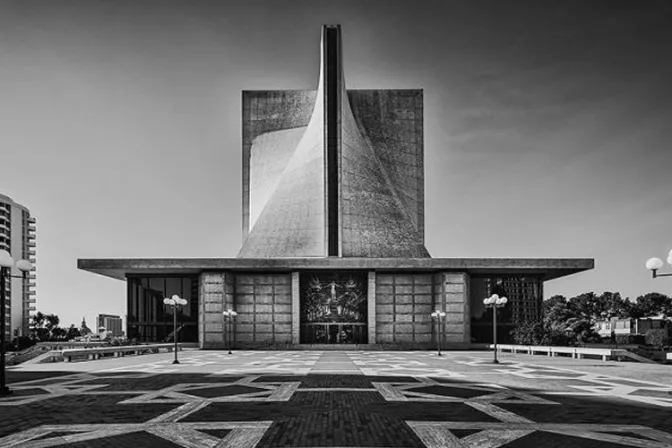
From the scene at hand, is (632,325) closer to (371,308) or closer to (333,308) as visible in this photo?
(371,308)

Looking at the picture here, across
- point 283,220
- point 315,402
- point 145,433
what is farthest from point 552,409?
point 283,220

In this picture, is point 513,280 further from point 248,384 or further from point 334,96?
point 248,384

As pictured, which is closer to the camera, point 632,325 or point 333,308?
point 333,308

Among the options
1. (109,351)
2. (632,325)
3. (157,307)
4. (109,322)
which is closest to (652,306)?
(632,325)

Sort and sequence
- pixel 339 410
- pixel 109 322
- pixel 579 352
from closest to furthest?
pixel 339 410 → pixel 579 352 → pixel 109 322

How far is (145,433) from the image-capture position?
10.1 m

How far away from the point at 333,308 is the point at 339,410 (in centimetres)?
3426

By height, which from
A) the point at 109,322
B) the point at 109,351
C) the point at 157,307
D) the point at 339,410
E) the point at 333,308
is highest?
the point at 339,410

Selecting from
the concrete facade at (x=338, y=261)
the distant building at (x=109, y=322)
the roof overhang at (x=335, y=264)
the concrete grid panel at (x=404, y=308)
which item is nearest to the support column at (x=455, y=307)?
the concrete facade at (x=338, y=261)

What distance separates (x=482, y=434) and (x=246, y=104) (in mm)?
60994

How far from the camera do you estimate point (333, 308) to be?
153ft

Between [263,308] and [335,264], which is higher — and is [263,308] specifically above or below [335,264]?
below

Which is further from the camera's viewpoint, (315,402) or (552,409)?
(315,402)

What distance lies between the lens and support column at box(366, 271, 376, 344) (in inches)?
1785
